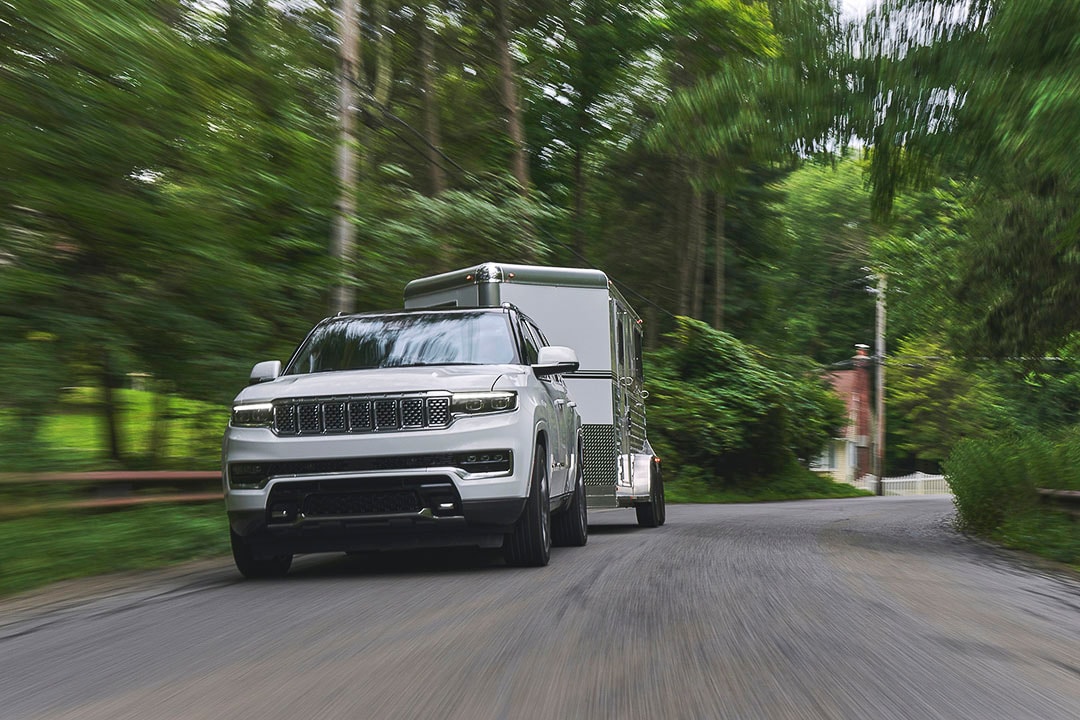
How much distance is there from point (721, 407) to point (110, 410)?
909 inches

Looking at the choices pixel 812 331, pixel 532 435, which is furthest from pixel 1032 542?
pixel 812 331

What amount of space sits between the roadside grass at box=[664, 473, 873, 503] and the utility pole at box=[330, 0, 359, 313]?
18.1 metres

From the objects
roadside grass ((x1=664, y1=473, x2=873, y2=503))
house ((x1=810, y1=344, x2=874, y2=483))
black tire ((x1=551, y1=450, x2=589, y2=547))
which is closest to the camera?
black tire ((x1=551, y1=450, x2=589, y2=547))

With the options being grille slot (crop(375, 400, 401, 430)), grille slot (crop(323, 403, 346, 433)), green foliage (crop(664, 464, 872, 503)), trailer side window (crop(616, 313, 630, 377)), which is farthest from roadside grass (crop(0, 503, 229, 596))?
green foliage (crop(664, 464, 872, 503))

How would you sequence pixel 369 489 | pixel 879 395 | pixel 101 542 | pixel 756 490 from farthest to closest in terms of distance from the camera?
pixel 879 395 < pixel 756 490 < pixel 101 542 < pixel 369 489

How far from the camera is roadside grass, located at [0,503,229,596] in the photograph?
898 centimetres

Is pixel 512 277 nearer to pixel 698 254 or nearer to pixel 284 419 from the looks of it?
pixel 284 419

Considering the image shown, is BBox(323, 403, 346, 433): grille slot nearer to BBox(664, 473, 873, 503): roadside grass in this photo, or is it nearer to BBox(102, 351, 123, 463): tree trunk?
BBox(102, 351, 123, 463): tree trunk

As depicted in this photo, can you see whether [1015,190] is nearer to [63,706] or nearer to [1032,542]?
[1032,542]

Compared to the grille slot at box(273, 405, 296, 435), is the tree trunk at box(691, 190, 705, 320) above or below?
above

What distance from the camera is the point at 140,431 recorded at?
14.0 m

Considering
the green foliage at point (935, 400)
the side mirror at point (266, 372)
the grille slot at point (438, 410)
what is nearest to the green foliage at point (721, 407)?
the side mirror at point (266, 372)

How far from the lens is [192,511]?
1241 cm

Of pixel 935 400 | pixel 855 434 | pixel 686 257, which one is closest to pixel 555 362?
pixel 686 257
